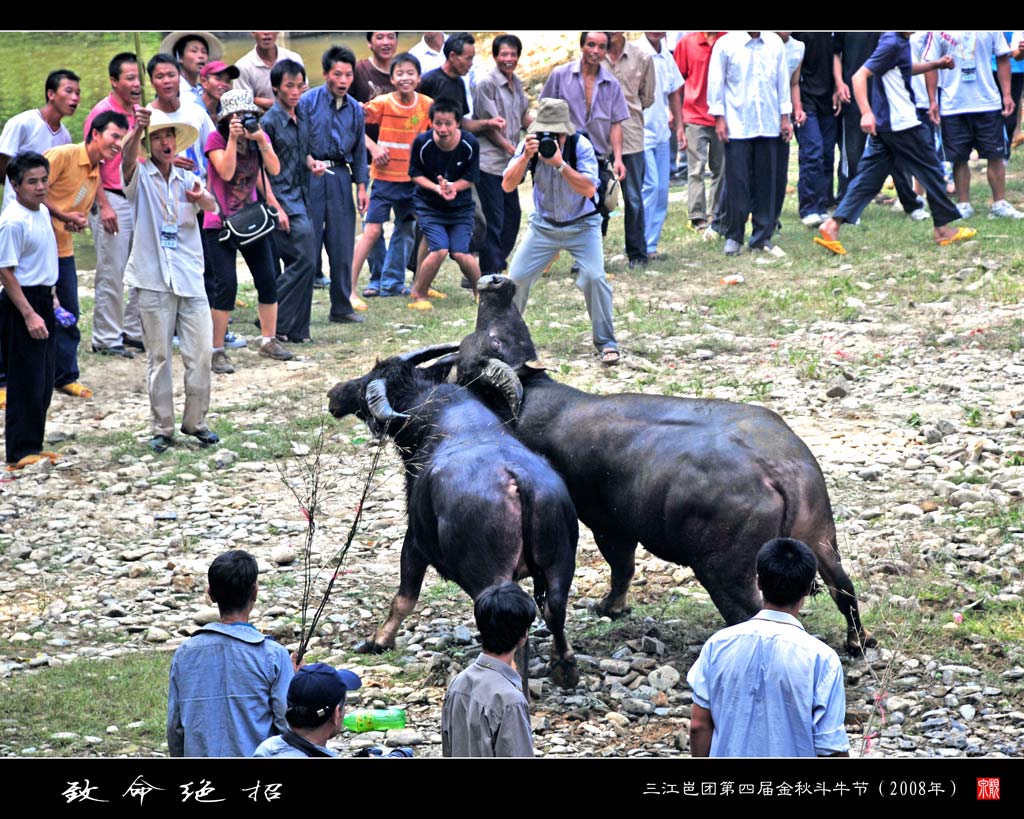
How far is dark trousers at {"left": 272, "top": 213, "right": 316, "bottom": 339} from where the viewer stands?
1204 cm

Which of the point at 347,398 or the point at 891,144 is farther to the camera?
the point at 891,144

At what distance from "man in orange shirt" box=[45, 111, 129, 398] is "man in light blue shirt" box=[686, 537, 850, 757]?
7.32 meters

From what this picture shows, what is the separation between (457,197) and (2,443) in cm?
455

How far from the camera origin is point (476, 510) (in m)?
6.16

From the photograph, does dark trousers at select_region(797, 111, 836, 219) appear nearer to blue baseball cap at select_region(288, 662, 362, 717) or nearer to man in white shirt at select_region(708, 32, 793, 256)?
man in white shirt at select_region(708, 32, 793, 256)

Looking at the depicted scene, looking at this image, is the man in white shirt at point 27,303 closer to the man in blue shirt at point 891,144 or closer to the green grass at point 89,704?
the green grass at point 89,704

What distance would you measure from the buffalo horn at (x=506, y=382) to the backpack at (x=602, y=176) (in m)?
3.62

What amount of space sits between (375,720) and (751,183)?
9427mm

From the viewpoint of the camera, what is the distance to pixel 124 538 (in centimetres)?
852

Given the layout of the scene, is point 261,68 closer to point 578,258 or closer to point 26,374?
point 578,258

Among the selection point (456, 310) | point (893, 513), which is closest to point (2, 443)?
point (456, 310)

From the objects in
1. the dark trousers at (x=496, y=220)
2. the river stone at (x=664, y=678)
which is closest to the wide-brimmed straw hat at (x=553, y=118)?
the dark trousers at (x=496, y=220)

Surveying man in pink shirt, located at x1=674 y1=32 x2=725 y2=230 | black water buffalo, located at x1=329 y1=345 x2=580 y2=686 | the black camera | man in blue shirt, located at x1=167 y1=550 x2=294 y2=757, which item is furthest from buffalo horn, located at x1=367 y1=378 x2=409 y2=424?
man in pink shirt, located at x1=674 y1=32 x2=725 y2=230

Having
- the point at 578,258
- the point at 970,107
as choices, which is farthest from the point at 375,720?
the point at 970,107
